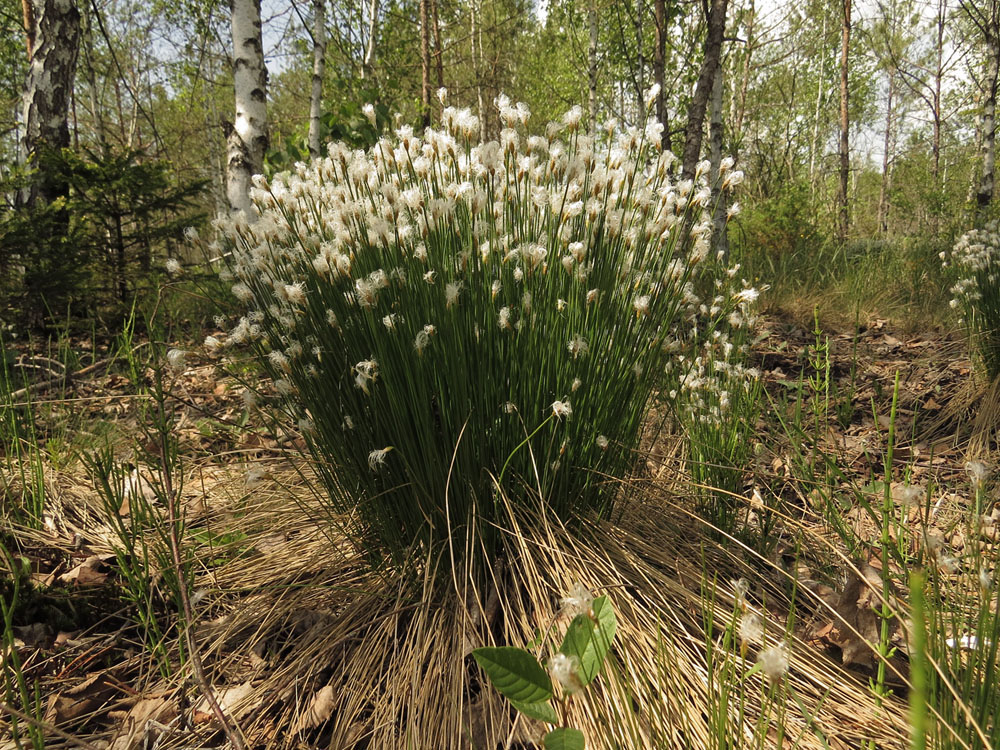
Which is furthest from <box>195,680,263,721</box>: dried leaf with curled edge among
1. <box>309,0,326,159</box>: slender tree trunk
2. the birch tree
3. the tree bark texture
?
the birch tree

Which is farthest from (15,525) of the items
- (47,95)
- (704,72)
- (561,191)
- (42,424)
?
(47,95)

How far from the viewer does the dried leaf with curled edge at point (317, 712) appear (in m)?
1.29

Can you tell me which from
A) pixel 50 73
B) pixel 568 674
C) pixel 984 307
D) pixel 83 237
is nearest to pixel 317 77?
pixel 50 73

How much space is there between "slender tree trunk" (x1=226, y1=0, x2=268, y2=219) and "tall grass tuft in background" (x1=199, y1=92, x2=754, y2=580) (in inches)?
124

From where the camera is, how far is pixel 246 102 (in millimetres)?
4445

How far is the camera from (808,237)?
8523mm

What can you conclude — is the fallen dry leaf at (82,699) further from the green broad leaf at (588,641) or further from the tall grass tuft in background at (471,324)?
the green broad leaf at (588,641)

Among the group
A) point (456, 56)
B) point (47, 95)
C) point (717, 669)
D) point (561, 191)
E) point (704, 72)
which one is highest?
point (456, 56)

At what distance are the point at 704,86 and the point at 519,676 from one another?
412 cm

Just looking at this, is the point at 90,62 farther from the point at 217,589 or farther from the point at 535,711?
the point at 535,711

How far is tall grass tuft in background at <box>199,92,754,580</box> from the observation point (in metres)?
1.47

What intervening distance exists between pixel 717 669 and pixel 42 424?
3.30 meters

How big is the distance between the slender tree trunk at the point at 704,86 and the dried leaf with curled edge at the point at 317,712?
380 cm

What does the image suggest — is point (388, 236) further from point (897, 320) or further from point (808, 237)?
point (808, 237)
